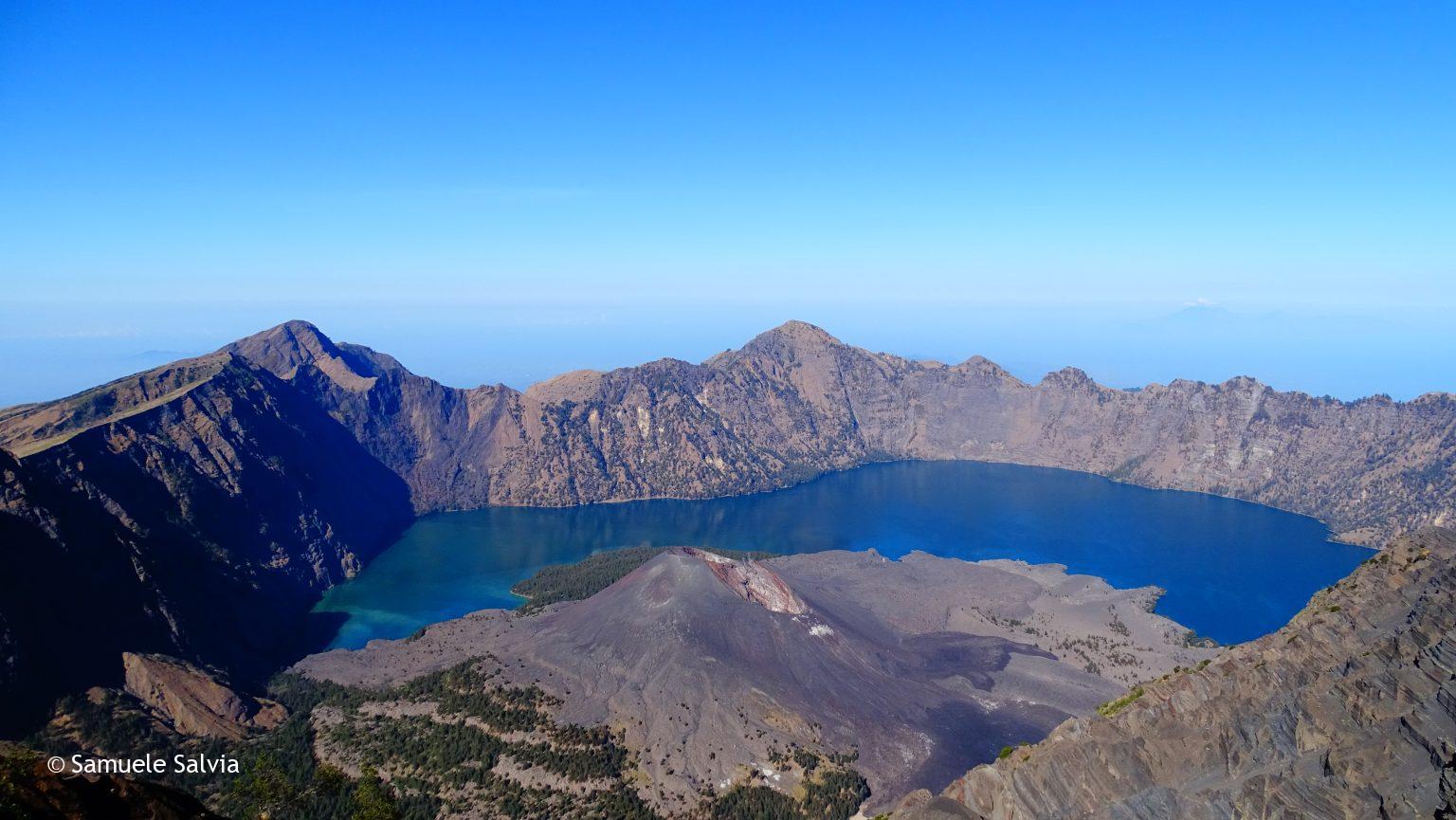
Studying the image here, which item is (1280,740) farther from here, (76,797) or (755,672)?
(755,672)

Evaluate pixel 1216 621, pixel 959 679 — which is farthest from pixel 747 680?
pixel 1216 621

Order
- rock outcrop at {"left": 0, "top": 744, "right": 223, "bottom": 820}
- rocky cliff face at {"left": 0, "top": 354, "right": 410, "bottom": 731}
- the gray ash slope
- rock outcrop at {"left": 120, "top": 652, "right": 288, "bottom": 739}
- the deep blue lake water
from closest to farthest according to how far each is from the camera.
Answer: rock outcrop at {"left": 0, "top": 744, "right": 223, "bottom": 820} < the gray ash slope < rock outcrop at {"left": 120, "top": 652, "right": 288, "bottom": 739} < rocky cliff face at {"left": 0, "top": 354, "right": 410, "bottom": 731} < the deep blue lake water

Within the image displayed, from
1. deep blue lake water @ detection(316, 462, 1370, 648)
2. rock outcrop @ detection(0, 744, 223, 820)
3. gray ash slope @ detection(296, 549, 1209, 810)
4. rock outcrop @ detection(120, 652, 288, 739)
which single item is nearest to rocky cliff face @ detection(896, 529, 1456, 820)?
rock outcrop @ detection(0, 744, 223, 820)

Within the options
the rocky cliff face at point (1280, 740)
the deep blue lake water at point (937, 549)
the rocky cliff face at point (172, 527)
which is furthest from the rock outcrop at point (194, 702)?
the rocky cliff face at point (1280, 740)

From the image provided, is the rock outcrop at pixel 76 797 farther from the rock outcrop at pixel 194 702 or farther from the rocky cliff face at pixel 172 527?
the rocky cliff face at pixel 172 527

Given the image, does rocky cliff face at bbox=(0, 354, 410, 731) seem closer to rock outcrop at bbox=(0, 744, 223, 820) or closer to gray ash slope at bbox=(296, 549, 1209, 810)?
gray ash slope at bbox=(296, 549, 1209, 810)

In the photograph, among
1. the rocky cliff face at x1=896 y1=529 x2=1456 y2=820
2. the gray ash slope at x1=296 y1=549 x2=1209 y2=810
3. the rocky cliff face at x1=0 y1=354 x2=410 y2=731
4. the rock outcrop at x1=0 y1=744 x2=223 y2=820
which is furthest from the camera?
the rocky cliff face at x1=0 y1=354 x2=410 y2=731

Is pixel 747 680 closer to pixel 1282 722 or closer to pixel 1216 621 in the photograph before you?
pixel 1282 722
